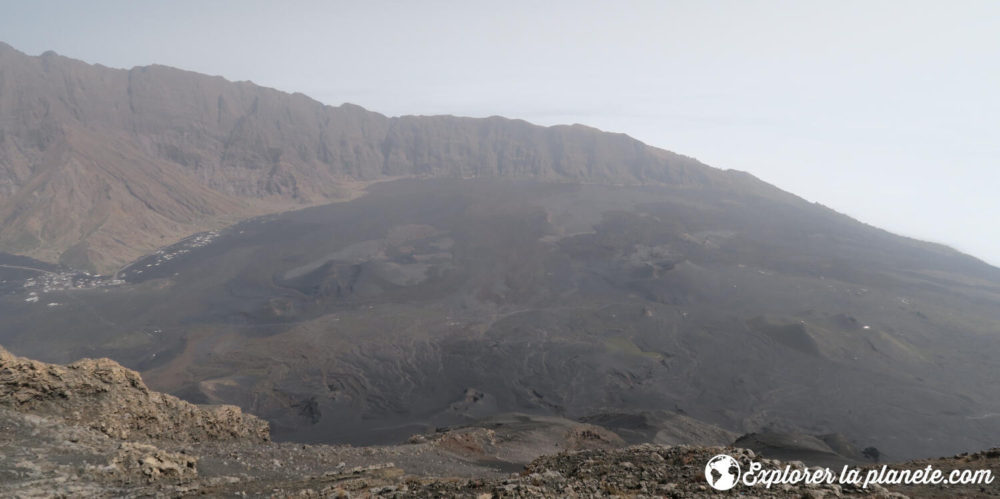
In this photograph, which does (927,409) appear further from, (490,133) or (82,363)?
(490,133)

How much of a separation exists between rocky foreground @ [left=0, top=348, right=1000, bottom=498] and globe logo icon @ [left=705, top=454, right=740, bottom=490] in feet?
0.57

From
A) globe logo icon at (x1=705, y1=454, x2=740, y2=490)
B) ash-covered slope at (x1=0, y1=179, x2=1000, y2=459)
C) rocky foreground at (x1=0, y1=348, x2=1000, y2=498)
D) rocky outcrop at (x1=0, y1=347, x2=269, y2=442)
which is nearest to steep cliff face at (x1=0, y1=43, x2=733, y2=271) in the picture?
ash-covered slope at (x1=0, y1=179, x2=1000, y2=459)

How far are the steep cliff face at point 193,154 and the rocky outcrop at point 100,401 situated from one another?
158 feet

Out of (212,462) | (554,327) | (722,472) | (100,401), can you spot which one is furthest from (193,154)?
(722,472)

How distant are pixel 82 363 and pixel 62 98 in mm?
92482

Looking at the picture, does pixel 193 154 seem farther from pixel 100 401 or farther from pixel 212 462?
pixel 212 462

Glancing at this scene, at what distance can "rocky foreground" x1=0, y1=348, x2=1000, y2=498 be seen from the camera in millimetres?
7441

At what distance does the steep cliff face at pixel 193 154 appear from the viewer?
2314 inches

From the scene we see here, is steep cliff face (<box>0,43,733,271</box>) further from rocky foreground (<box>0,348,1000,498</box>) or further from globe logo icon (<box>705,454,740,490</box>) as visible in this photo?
globe logo icon (<box>705,454,740,490</box>)

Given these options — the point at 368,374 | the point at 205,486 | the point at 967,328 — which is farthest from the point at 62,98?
the point at 967,328

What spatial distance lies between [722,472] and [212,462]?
410 inches

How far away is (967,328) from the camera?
3988 centimetres

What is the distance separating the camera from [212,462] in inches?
433

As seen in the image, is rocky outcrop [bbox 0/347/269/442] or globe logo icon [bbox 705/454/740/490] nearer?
globe logo icon [bbox 705/454/740/490]
